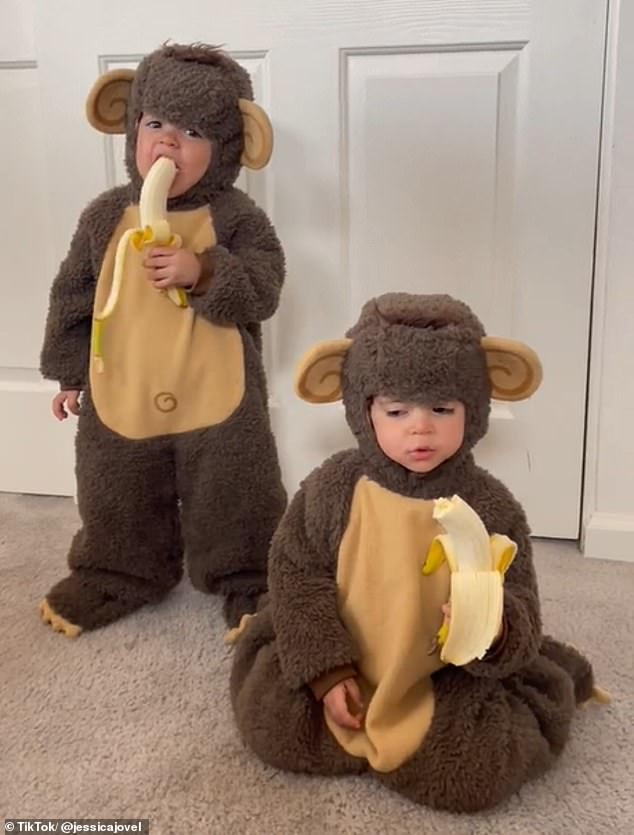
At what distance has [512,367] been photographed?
35.0 inches

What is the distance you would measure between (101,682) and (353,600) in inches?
13.5

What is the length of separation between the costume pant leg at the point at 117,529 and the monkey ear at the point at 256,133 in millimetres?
349

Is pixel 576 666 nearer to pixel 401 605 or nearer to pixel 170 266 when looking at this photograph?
pixel 401 605

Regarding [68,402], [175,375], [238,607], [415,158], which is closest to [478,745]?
[238,607]

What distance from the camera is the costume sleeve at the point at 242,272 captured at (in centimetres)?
110

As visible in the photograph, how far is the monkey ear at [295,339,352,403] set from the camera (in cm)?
90

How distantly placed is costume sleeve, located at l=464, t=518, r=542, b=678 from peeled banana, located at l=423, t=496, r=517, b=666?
32 millimetres

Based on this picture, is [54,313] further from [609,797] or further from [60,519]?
[609,797]

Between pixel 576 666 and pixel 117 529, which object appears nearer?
pixel 576 666

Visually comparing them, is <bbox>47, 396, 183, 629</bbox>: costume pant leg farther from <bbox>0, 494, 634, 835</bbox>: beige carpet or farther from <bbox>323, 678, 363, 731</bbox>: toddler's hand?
<bbox>323, 678, 363, 731</bbox>: toddler's hand

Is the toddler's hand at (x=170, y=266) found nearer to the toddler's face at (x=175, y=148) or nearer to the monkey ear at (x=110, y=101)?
the toddler's face at (x=175, y=148)

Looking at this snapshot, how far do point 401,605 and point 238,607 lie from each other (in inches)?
14.3

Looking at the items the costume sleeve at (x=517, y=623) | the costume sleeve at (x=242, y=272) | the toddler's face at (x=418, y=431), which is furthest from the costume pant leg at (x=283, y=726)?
the costume sleeve at (x=242, y=272)

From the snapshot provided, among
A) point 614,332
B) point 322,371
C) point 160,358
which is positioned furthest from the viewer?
point 614,332
